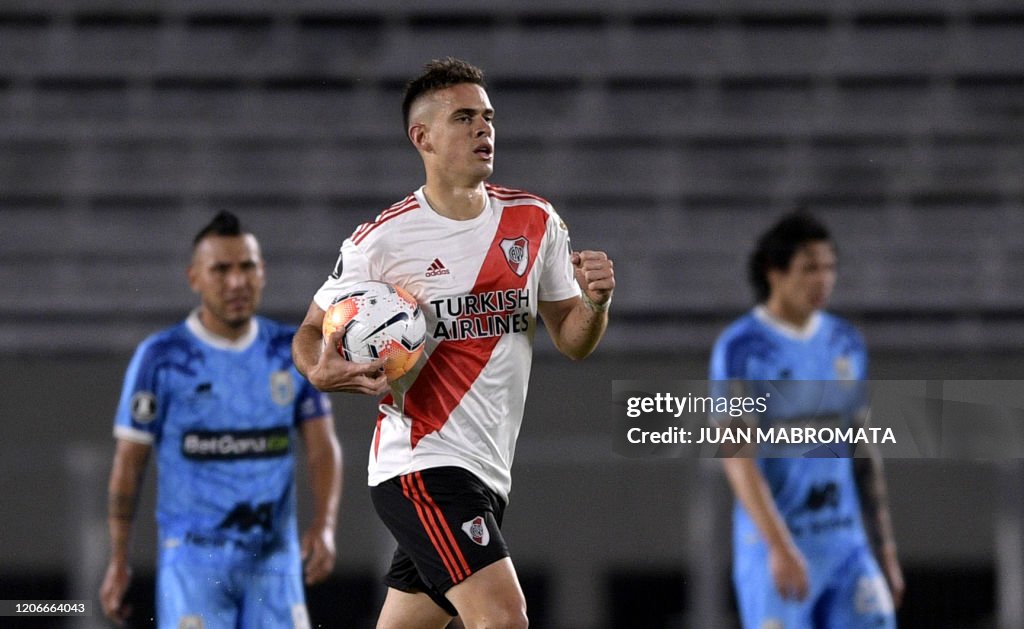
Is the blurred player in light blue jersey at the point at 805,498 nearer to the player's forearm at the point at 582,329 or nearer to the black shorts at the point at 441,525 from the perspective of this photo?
the player's forearm at the point at 582,329

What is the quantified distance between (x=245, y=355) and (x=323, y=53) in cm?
406

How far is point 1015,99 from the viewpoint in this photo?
8289 millimetres

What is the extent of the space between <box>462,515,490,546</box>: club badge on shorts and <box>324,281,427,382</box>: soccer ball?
40 centimetres

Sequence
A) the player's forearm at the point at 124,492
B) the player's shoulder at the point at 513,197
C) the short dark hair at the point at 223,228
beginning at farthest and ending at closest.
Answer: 1. the short dark hair at the point at 223,228
2. the player's forearm at the point at 124,492
3. the player's shoulder at the point at 513,197

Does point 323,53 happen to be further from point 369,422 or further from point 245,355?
point 245,355

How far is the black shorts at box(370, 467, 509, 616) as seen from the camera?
3139 mm

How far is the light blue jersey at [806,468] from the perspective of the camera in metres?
4.89

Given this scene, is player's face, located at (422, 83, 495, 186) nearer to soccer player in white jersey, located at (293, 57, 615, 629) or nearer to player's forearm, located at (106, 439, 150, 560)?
soccer player in white jersey, located at (293, 57, 615, 629)

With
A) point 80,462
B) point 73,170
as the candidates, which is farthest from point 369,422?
point 73,170

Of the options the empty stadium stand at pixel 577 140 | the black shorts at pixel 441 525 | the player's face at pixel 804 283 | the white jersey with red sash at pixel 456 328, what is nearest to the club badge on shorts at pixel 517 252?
the white jersey with red sash at pixel 456 328

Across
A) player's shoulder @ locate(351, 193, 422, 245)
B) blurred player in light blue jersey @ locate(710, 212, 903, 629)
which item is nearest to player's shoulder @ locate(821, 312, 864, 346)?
blurred player in light blue jersey @ locate(710, 212, 903, 629)

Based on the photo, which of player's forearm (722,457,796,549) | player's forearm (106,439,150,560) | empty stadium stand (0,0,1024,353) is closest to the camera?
player's forearm (106,439,150,560)

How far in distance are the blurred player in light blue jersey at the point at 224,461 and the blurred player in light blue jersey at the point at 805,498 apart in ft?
5.17

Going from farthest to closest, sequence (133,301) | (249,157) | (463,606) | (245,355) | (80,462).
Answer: (249,157) → (133,301) → (80,462) → (245,355) → (463,606)
